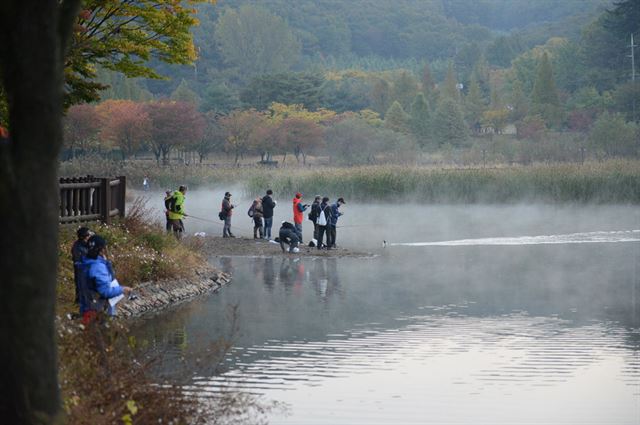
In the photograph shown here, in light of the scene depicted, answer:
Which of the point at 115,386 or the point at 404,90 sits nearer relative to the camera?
the point at 115,386

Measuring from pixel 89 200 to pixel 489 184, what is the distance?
34.5 meters

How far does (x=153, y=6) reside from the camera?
25062 millimetres

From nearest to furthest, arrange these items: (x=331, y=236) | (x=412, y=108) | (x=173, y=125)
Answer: (x=331, y=236), (x=173, y=125), (x=412, y=108)

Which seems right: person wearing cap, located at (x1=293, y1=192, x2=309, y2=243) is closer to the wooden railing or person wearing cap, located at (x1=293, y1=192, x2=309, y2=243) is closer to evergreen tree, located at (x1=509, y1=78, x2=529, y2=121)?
the wooden railing

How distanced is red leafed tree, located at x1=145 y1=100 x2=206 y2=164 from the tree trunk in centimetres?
8954

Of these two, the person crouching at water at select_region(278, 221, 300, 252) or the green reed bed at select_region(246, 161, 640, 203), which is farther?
the green reed bed at select_region(246, 161, 640, 203)

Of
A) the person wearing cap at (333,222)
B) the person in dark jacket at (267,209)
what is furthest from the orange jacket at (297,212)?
the person wearing cap at (333,222)

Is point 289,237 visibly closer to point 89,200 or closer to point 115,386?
point 89,200

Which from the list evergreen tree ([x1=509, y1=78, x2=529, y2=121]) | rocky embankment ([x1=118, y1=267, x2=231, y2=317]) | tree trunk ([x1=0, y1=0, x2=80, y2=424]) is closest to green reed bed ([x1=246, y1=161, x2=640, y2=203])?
rocky embankment ([x1=118, y1=267, x2=231, y2=317])

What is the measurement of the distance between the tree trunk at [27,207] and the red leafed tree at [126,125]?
296 ft

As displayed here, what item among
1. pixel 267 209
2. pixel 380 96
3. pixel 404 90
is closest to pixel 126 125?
pixel 380 96

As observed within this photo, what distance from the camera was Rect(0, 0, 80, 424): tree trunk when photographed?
26.8ft

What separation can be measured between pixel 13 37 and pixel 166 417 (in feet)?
11.7

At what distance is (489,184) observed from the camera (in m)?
57.2
